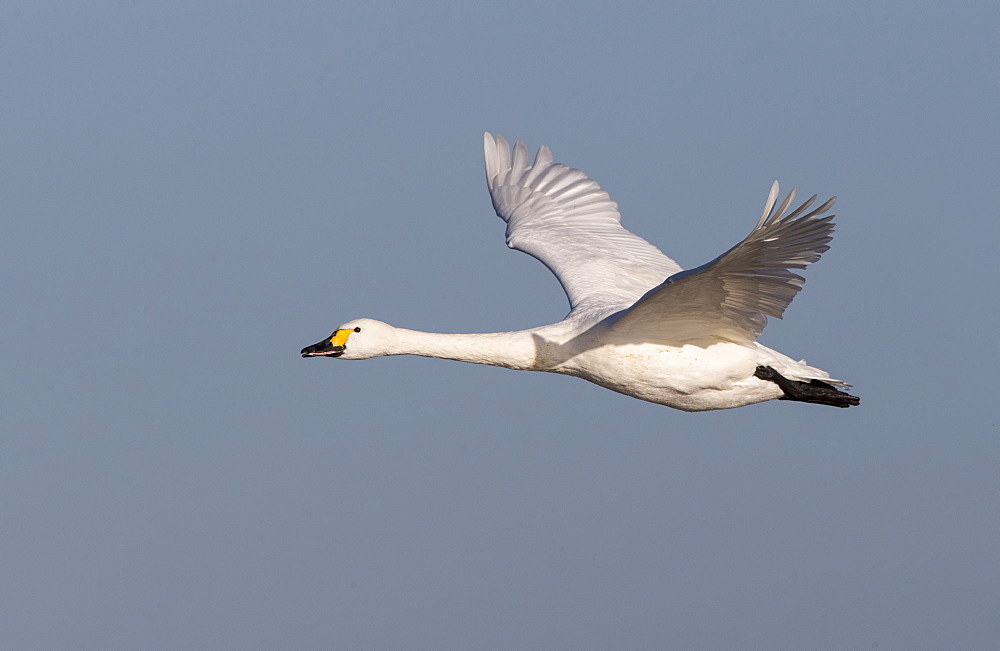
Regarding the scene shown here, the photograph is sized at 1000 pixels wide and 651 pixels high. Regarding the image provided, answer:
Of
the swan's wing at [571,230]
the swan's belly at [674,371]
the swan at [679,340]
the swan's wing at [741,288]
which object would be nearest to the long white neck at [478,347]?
the swan at [679,340]

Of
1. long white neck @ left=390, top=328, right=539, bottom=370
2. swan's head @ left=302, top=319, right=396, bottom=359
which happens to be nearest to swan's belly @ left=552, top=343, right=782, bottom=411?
long white neck @ left=390, top=328, right=539, bottom=370

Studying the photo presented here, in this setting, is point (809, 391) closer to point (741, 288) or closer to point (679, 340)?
point (679, 340)

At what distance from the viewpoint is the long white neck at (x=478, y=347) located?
14.7m

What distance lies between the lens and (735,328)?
14367 millimetres

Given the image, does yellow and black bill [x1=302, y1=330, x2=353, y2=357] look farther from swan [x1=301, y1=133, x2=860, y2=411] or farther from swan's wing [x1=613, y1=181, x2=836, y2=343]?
swan's wing [x1=613, y1=181, x2=836, y2=343]

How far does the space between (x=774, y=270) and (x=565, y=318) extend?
3.34 meters

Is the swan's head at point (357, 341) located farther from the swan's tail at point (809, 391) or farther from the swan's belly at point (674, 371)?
the swan's tail at point (809, 391)

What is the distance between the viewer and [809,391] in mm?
15258

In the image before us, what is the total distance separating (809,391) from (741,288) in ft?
7.87

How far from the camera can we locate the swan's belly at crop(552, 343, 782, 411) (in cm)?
1440

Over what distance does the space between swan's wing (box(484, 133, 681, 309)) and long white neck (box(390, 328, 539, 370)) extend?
5.92ft

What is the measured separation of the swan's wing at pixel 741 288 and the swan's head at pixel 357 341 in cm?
263

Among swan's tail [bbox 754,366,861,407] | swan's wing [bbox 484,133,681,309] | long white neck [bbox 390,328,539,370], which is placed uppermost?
swan's wing [bbox 484,133,681,309]

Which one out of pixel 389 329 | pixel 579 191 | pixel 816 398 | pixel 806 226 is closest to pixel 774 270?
pixel 806 226
